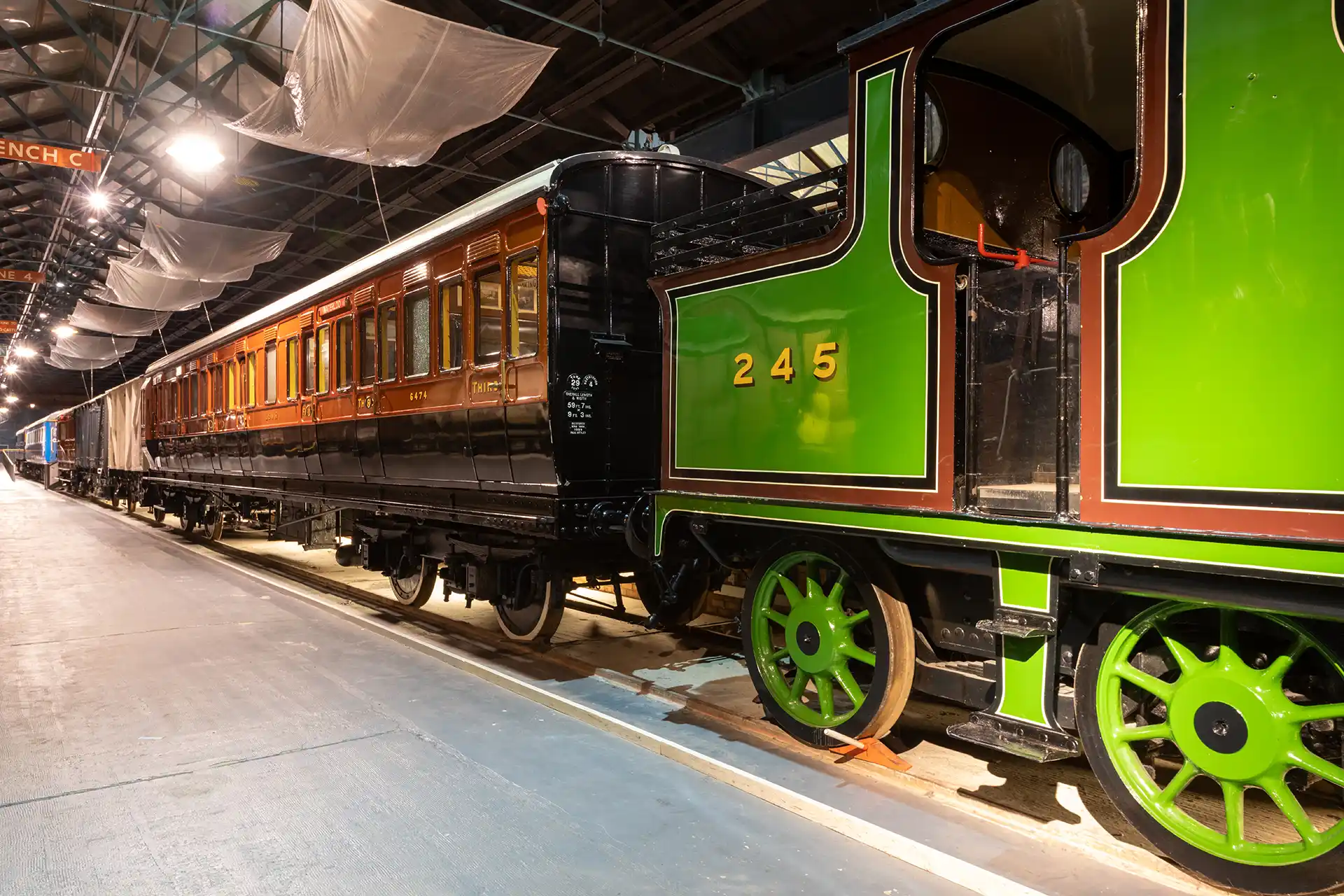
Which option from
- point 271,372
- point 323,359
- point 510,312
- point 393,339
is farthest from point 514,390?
point 271,372

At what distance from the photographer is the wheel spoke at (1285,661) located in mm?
2654

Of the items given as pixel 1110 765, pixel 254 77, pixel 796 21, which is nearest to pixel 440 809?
pixel 1110 765

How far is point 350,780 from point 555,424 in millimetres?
2307

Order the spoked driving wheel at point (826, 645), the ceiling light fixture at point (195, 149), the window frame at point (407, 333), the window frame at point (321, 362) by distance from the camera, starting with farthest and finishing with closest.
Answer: the ceiling light fixture at point (195, 149), the window frame at point (321, 362), the window frame at point (407, 333), the spoked driving wheel at point (826, 645)

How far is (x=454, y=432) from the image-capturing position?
21.3 ft

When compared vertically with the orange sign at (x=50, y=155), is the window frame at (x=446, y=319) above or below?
below

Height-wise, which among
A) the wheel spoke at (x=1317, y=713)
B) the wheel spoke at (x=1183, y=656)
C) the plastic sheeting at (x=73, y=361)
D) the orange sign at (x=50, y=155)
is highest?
the orange sign at (x=50, y=155)

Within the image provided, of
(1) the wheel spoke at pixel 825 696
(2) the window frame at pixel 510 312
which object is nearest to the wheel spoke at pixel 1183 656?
(1) the wheel spoke at pixel 825 696

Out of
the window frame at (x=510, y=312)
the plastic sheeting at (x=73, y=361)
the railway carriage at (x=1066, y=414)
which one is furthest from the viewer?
the plastic sheeting at (x=73, y=361)

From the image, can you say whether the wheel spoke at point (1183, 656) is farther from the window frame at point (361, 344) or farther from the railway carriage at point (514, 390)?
the window frame at point (361, 344)

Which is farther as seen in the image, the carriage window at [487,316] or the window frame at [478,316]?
Result: the carriage window at [487,316]

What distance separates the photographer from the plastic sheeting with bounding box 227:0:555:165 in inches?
288

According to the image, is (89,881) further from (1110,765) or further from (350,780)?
(1110,765)

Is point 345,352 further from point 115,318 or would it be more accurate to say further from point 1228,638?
point 115,318
